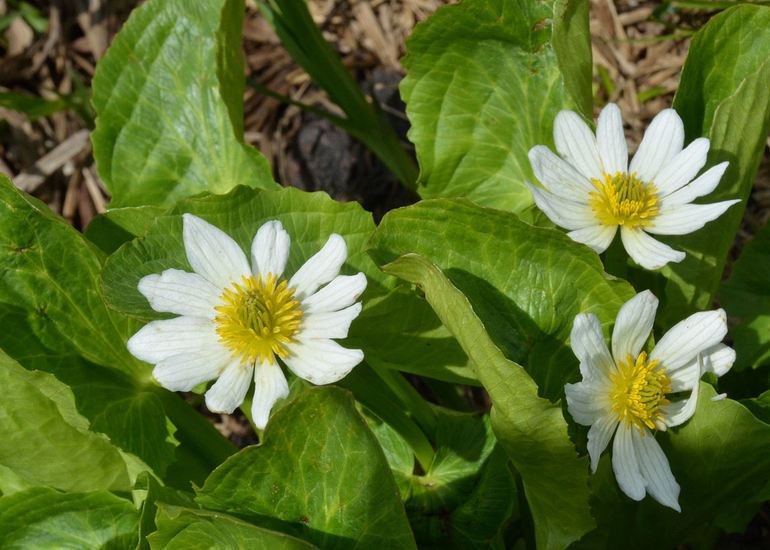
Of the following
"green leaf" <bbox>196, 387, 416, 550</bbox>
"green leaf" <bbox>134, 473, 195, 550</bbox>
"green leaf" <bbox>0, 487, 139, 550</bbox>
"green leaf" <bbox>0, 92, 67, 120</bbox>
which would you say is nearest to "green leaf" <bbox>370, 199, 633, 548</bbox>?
"green leaf" <bbox>196, 387, 416, 550</bbox>

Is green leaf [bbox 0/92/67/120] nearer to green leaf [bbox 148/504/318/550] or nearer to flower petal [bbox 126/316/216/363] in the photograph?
flower petal [bbox 126/316/216/363]

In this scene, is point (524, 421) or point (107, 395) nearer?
point (524, 421)

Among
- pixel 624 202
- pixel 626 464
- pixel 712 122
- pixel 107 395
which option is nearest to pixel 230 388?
pixel 107 395

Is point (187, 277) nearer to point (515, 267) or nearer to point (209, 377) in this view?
point (209, 377)

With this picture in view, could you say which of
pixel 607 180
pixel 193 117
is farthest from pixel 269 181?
pixel 607 180

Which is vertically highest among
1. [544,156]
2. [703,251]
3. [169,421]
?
[544,156]

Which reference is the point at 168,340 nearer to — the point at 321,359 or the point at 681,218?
the point at 321,359
